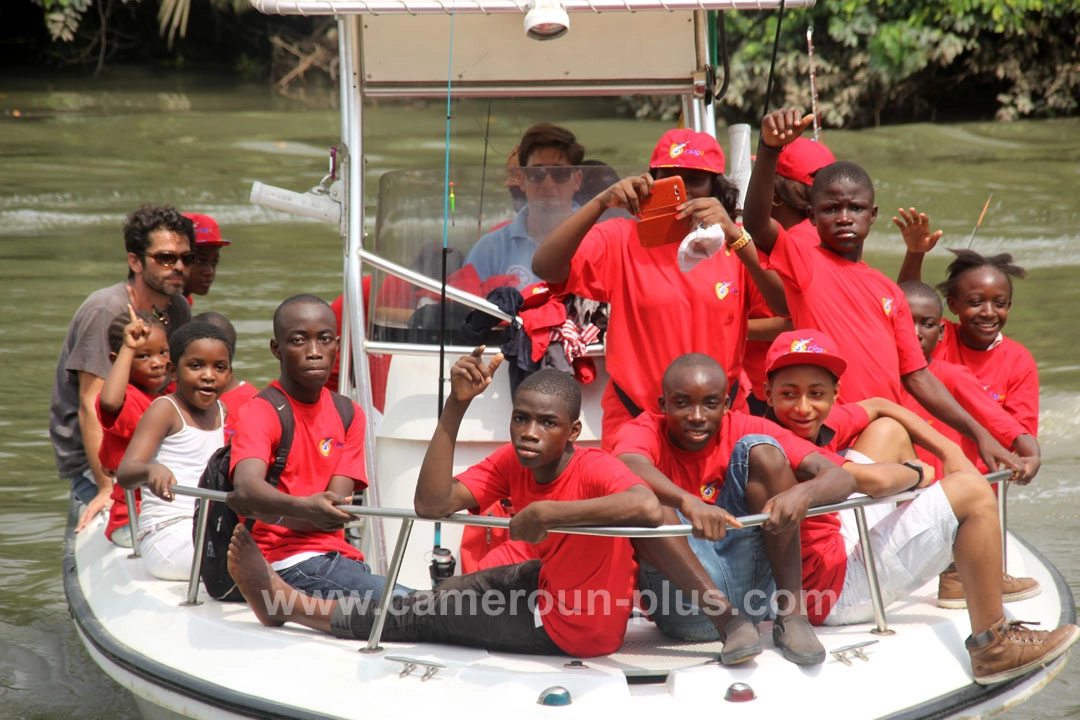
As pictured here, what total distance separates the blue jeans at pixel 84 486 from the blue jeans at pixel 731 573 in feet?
9.80

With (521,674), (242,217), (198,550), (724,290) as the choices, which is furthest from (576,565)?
Answer: (242,217)

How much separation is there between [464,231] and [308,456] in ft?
4.31

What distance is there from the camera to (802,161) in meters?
4.64

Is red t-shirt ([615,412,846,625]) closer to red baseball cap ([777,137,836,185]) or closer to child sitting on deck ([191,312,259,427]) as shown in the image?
red baseball cap ([777,137,836,185])

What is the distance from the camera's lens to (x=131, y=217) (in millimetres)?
5398

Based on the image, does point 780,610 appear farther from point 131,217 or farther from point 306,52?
point 306,52

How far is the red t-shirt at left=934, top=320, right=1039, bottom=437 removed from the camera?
477 cm

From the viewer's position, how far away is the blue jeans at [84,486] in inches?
222

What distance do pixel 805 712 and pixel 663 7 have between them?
249cm

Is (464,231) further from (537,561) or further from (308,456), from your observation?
(537,561)

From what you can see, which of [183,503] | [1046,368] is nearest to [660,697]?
[183,503]

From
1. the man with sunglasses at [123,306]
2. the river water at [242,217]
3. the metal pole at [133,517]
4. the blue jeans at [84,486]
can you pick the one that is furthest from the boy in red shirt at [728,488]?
the blue jeans at [84,486]

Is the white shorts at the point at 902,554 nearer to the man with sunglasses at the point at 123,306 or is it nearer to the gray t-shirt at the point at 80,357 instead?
the man with sunglasses at the point at 123,306

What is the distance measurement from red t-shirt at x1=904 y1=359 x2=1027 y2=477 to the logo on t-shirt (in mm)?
762
